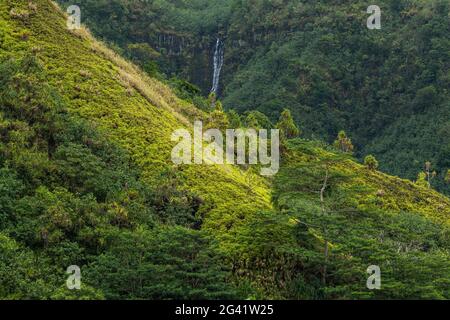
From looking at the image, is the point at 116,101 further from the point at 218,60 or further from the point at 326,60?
the point at 218,60

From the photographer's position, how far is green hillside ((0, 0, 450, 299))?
1505 cm

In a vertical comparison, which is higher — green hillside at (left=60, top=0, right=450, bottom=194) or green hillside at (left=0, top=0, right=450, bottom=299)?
green hillside at (left=60, top=0, right=450, bottom=194)

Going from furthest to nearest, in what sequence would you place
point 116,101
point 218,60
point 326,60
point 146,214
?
point 218,60 → point 326,60 → point 116,101 → point 146,214

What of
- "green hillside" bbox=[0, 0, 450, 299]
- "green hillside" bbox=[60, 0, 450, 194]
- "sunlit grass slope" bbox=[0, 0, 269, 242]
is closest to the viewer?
"green hillside" bbox=[0, 0, 450, 299]

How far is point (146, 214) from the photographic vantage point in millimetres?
18562

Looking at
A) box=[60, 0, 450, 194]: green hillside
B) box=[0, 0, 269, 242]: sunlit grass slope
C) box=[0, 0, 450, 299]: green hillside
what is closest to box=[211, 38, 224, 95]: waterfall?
box=[60, 0, 450, 194]: green hillside

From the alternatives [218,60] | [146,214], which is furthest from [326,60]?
[146,214]

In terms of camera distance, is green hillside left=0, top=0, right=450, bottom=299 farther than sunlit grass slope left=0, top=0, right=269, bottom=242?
No

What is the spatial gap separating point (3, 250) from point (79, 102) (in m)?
9.57

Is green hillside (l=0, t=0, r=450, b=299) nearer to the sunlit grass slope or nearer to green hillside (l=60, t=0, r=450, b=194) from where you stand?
the sunlit grass slope

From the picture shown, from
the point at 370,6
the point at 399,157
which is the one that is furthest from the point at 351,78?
the point at 399,157

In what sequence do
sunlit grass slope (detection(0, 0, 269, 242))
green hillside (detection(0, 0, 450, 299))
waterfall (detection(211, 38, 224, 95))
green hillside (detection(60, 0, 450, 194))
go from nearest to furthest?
green hillside (detection(0, 0, 450, 299)) < sunlit grass slope (detection(0, 0, 269, 242)) < green hillside (detection(60, 0, 450, 194)) < waterfall (detection(211, 38, 224, 95))

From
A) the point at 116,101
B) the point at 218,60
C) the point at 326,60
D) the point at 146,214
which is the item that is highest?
the point at 218,60

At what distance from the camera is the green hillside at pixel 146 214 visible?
Result: 15.1m
